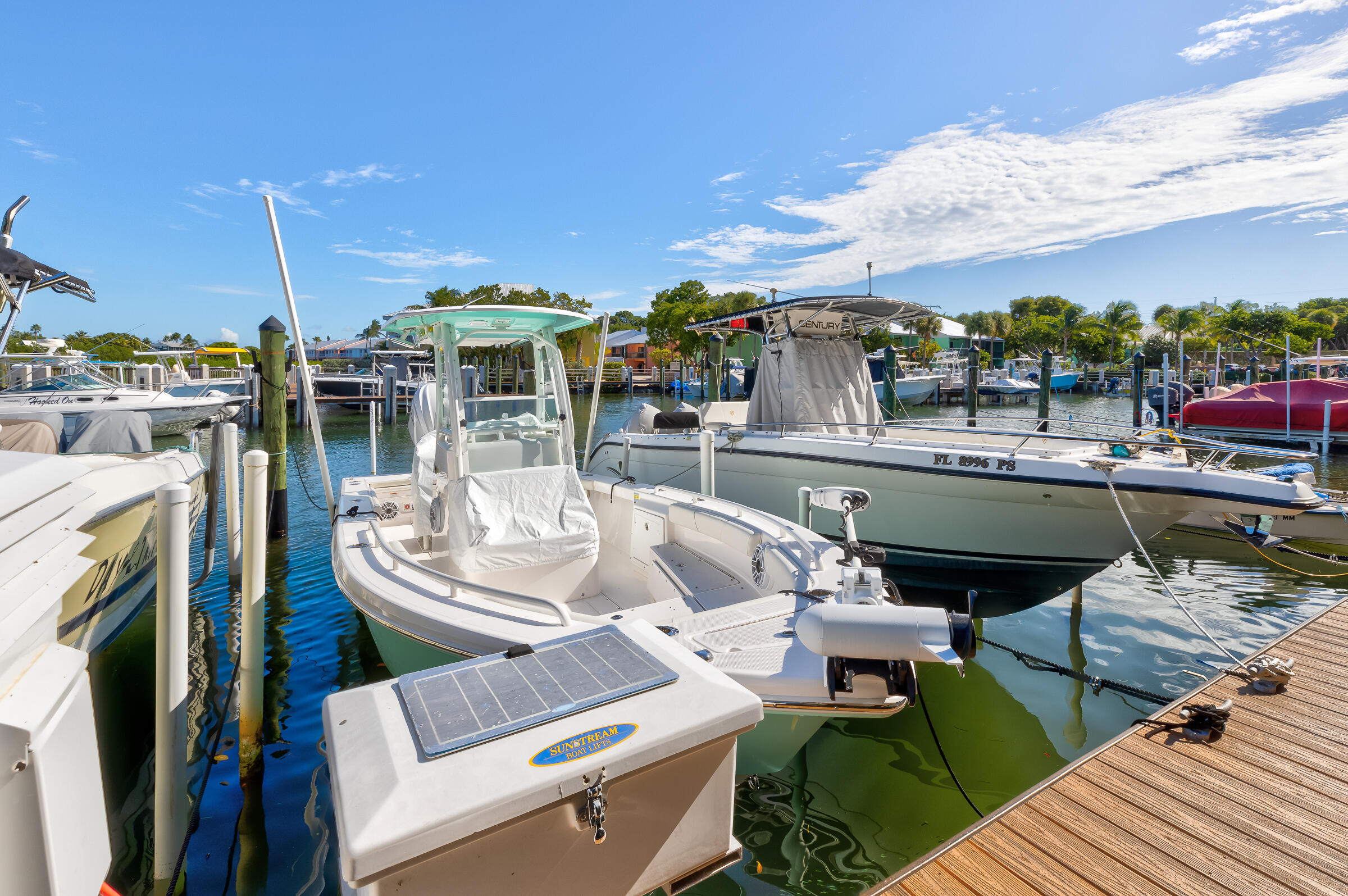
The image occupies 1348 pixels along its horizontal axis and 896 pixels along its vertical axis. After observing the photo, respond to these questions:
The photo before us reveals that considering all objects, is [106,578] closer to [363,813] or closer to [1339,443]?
[363,813]

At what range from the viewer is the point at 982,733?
465 centimetres

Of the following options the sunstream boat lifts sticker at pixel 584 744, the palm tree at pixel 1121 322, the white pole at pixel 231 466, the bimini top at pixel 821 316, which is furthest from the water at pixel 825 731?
the palm tree at pixel 1121 322

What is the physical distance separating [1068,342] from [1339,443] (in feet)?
175

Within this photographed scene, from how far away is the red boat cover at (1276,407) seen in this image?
51.5 feet

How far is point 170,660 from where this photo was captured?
2752mm

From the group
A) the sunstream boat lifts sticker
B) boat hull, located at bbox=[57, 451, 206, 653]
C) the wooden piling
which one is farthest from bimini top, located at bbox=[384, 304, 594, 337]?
the wooden piling

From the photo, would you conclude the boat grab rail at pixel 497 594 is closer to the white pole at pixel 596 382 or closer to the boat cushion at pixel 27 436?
the white pole at pixel 596 382

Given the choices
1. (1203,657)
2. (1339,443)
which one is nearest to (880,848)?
(1203,657)

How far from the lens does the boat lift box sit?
143 centimetres

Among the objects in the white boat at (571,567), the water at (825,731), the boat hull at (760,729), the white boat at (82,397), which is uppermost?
the white boat at (82,397)

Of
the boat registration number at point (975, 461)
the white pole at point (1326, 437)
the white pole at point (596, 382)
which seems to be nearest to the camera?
the white pole at point (596, 382)

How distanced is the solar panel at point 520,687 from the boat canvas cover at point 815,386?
6.62m

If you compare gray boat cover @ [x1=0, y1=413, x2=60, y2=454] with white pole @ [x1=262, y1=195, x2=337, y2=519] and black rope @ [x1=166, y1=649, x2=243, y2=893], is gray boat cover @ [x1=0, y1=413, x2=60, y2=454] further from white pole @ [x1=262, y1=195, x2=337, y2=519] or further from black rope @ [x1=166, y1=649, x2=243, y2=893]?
black rope @ [x1=166, y1=649, x2=243, y2=893]

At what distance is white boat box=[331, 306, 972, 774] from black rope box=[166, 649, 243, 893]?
46.7 inches
